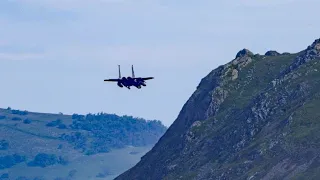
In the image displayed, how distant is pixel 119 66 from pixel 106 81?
23.5ft

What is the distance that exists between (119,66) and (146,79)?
665cm

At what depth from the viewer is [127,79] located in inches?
6919

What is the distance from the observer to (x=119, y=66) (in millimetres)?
172625

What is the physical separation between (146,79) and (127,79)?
3474mm

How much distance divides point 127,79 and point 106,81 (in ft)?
15.9

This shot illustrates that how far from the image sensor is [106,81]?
178875 mm

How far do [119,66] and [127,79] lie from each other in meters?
3.97
